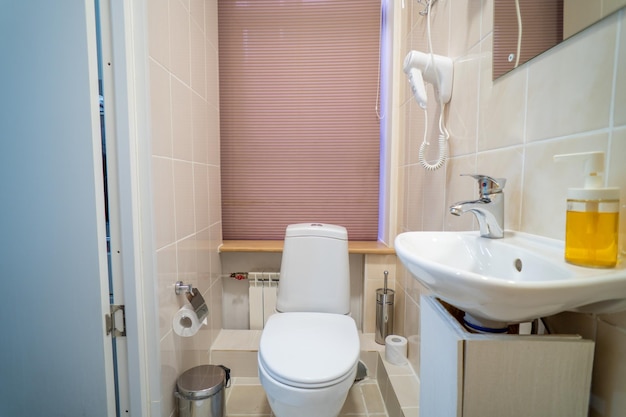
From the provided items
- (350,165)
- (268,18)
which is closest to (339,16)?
(268,18)

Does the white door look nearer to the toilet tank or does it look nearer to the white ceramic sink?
the toilet tank

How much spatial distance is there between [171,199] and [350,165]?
109cm

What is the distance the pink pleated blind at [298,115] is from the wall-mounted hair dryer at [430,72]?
74 centimetres

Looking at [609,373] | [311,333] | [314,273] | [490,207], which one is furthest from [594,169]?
[314,273]

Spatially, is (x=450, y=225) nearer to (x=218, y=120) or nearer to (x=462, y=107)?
(x=462, y=107)

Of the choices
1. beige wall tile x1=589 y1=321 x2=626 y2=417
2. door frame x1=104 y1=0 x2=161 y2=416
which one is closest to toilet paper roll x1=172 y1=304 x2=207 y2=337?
door frame x1=104 y1=0 x2=161 y2=416

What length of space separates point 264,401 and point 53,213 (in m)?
1.26

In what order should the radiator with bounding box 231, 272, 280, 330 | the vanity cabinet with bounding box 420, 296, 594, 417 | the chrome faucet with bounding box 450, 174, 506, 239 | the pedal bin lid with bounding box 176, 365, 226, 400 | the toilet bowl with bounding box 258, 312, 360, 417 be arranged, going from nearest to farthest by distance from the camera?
the vanity cabinet with bounding box 420, 296, 594, 417 → the chrome faucet with bounding box 450, 174, 506, 239 → the toilet bowl with bounding box 258, 312, 360, 417 → the pedal bin lid with bounding box 176, 365, 226, 400 → the radiator with bounding box 231, 272, 280, 330

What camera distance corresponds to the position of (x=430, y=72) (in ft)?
3.51

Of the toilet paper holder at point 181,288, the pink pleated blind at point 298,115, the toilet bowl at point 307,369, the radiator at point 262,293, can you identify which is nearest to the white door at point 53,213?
the toilet paper holder at point 181,288

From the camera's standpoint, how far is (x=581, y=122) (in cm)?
55

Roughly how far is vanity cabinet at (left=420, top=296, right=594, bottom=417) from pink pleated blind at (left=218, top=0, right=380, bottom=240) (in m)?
1.37

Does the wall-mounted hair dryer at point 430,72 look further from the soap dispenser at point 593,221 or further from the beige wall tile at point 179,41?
the beige wall tile at point 179,41

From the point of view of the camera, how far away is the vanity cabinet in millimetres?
501
